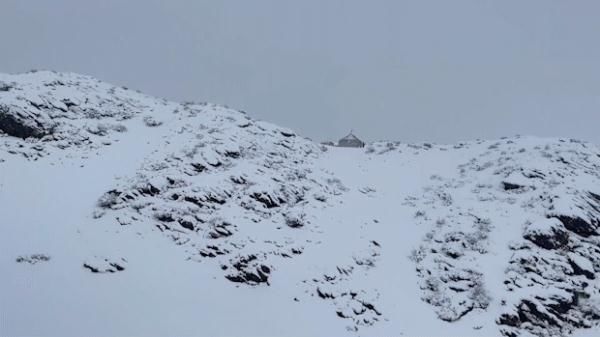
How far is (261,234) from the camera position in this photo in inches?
1010

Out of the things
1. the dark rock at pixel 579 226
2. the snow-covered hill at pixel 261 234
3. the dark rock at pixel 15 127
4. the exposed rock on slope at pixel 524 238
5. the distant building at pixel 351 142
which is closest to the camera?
the snow-covered hill at pixel 261 234

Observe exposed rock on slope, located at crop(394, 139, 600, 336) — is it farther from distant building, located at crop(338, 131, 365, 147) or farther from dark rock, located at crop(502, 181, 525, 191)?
distant building, located at crop(338, 131, 365, 147)

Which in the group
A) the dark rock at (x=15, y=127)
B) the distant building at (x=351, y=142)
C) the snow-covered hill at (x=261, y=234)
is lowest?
the snow-covered hill at (x=261, y=234)

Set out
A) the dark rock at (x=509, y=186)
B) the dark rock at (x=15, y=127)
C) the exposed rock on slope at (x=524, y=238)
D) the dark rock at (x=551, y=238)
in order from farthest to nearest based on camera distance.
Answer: the dark rock at (x=509, y=186)
the dark rock at (x=15, y=127)
the dark rock at (x=551, y=238)
the exposed rock on slope at (x=524, y=238)

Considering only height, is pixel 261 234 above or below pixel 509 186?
below

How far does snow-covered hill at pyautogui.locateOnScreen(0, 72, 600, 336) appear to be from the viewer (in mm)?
20531

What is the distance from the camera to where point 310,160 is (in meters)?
37.7

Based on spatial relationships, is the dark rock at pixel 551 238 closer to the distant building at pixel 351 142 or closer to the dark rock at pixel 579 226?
the dark rock at pixel 579 226

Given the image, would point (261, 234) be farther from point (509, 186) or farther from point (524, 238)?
point (509, 186)

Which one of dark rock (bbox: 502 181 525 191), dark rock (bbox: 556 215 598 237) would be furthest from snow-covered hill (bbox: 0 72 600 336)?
dark rock (bbox: 502 181 525 191)

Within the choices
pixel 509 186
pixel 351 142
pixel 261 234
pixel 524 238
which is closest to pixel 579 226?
pixel 524 238

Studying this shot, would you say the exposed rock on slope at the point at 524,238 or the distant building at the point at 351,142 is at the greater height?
the distant building at the point at 351,142

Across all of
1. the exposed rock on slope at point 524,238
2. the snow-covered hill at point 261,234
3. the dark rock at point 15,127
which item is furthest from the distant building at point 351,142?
the dark rock at point 15,127

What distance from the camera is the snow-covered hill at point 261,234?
20531mm
